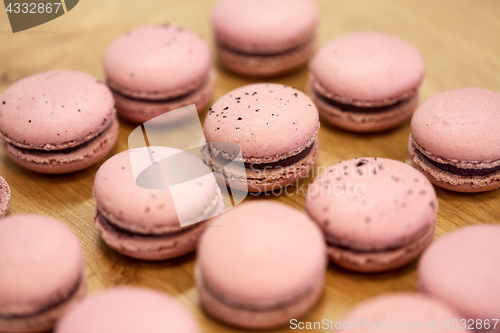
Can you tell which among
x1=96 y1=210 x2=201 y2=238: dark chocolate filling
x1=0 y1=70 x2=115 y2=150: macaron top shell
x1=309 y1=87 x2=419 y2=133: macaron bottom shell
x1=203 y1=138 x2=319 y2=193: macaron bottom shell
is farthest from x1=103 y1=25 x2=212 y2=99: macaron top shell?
x1=96 y1=210 x2=201 y2=238: dark chocolate filling

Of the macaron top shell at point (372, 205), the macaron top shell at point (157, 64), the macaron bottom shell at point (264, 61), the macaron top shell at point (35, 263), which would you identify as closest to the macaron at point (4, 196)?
the macaron top shell at point (35, 263)

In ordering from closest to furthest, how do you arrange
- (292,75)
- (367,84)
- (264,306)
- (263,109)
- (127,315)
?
(127,315) → (264,306) → (263,109) → (367,84) → (292,75)

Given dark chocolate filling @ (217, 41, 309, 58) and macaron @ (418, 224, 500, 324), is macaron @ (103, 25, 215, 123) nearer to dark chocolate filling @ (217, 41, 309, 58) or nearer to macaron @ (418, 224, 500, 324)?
dark chocolate filling @ (217, 41, 309, 58)

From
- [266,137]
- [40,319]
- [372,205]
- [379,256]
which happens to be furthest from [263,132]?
[40,319]

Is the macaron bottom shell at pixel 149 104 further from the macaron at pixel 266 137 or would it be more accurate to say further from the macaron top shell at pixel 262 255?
the macaron top shell at pixel 262 255

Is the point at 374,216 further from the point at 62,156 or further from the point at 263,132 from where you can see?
the point at 62,156

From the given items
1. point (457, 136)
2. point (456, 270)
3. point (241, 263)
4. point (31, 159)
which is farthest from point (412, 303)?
point (31, 159)
